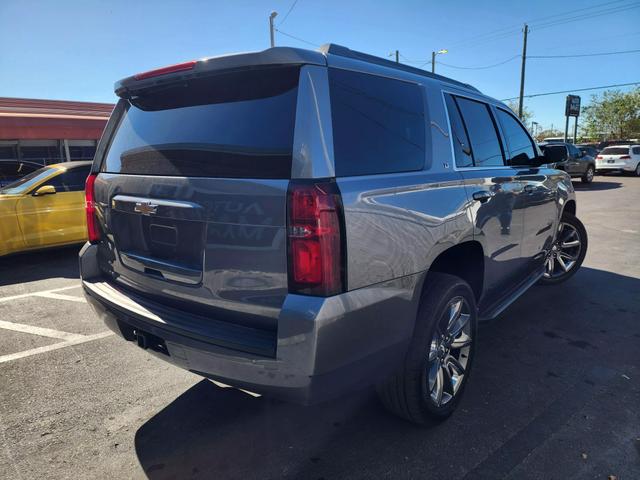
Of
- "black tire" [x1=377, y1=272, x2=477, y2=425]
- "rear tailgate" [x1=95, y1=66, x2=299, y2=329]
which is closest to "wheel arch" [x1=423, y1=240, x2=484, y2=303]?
"black tire" [x1=377, y1=272, x2=477, y2=425]

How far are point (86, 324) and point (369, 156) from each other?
3.49 meters

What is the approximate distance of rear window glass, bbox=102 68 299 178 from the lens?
6.56 ft

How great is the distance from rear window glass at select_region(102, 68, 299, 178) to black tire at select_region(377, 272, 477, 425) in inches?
44.4

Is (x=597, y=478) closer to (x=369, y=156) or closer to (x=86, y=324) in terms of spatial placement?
(x=369, y=156)

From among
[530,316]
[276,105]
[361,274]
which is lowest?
[530,316]

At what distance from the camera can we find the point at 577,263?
17.4ft

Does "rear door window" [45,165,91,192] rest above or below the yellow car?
above

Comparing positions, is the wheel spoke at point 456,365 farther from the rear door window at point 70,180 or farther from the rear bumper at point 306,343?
the rear door window at point 70,180

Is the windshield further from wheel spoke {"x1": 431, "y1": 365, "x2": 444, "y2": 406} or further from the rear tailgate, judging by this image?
wheel spoke {"x1": 431, "y1": 365, "x2": 444, "y2": 406}

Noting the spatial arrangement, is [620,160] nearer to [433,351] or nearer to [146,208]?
[433,351]

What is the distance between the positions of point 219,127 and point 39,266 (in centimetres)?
594

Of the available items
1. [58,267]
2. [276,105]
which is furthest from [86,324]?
[276,105]

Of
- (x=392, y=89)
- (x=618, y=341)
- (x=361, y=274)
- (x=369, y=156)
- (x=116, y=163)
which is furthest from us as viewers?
(x=618, y=341)

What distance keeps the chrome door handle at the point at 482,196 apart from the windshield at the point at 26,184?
643 centimetres
